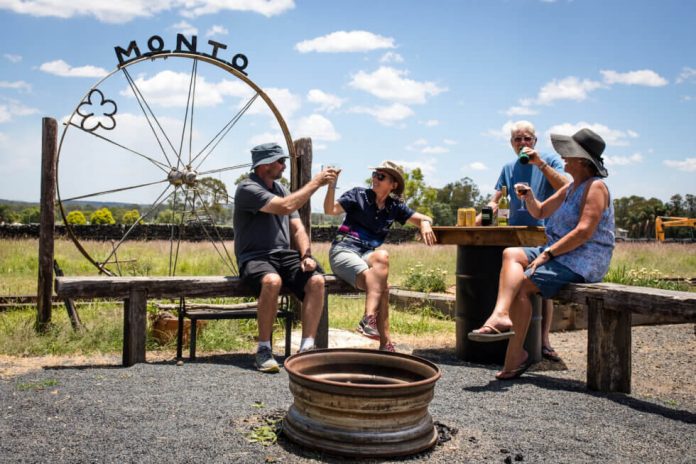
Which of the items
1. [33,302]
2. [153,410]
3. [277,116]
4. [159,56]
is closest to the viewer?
[153,410]

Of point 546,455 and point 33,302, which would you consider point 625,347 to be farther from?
point 33,302

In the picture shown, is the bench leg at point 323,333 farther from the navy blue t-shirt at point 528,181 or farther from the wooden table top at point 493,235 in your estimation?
the navy blue t-shirt at point 528,181

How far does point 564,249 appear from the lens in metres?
4.10

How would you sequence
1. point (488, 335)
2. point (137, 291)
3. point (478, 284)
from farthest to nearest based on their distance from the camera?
point (478, 284) < point (137, 291) < point (488, 335)

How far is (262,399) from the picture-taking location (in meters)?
3.68

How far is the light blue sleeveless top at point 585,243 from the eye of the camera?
4.12m

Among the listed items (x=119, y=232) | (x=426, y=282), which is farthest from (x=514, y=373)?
(x=119, y=232)

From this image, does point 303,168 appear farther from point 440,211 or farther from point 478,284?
point 440,211

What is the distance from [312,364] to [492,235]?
6.07 ft

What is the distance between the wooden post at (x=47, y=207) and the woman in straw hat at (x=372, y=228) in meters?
2.44

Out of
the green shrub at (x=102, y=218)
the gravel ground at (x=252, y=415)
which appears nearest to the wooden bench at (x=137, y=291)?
the gravel ground at (x=252, y=415)

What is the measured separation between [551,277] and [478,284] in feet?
2.36

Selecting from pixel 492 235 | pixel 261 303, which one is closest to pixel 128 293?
pixel 261 303

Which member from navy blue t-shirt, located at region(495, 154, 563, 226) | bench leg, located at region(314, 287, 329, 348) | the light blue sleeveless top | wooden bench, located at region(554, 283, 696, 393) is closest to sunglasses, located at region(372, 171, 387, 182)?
navy blue t-shirt, located at region(495, 154, 563, 226)
